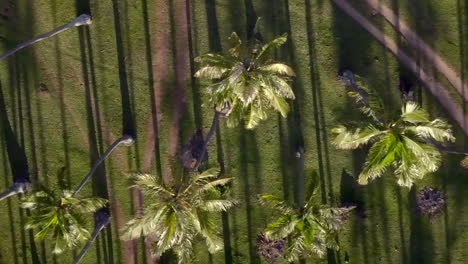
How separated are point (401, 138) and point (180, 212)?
963cm

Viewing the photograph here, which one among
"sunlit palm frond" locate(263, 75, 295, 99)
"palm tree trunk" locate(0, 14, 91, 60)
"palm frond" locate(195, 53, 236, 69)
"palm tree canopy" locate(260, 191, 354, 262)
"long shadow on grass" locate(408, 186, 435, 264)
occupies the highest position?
"palm tree trunk" locate(0, 14, 91, 60)

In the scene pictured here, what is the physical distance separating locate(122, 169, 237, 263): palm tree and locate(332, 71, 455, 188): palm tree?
6.07 m

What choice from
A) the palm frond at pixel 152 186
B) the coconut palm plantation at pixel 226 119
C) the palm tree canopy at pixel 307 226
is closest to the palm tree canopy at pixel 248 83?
the coconut palm plantation at pixel 226 119

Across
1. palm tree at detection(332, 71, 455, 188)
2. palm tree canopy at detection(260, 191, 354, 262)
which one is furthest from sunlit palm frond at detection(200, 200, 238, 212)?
palm tree at detection(332, 71, 455, 188)

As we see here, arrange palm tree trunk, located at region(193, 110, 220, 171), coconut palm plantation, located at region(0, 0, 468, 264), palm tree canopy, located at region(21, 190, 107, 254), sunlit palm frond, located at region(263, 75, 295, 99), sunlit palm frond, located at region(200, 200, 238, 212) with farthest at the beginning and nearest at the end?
coconut palm plantation, located at region(0, 0, 468, 264) < palm tree trunk, located at region(193, 110, 220, 171) < palm tree canopy, located at region(21, 190, 107, 254) < sunlit palm frond, located at region(200, 200, 238, 212) < sunlit palm frond, located at region(263, 75, 295, 99)

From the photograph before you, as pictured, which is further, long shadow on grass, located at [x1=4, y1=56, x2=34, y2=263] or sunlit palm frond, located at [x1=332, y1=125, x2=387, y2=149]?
long shadow on grass, located at [x1=4, y1=56, x2=34, y2=263]

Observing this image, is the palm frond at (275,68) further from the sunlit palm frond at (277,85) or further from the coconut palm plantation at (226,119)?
the coconut palm plantation at (226,119)

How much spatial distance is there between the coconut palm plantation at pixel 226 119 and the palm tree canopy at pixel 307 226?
7.81 feet

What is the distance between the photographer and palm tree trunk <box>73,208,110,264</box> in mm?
24453

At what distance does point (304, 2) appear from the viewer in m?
24.7

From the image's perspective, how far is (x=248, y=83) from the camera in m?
20.0

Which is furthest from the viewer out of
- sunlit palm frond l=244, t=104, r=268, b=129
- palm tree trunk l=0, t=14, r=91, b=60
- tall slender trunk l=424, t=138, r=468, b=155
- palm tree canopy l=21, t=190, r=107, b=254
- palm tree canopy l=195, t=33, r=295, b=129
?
palm tree trunk l=0, t=14, r=91, b=60

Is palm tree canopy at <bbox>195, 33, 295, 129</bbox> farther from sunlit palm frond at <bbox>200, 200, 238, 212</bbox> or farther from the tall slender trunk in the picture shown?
the tall slender trunk

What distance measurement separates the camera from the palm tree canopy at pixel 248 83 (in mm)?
20031
